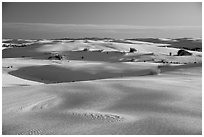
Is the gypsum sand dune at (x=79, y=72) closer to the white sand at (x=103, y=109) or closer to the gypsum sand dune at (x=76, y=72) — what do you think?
the gypsum sand dune at (x=76, y=72)

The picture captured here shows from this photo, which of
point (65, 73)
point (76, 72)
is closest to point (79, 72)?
point (76, 72)

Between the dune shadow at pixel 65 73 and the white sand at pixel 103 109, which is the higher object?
the white sand at pixel 103 109

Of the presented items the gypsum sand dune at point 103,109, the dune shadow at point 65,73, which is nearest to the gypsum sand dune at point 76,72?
the dune shadow at point 65,73

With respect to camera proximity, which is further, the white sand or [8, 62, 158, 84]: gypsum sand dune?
[8, 62, 158, 84]: gypsum sand dune

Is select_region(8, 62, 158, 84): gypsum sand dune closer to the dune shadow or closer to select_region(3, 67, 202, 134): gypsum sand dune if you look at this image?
the dune shadow

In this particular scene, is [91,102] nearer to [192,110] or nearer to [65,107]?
[65,107]

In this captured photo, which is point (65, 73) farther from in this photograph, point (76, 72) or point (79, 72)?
point (79, 72)

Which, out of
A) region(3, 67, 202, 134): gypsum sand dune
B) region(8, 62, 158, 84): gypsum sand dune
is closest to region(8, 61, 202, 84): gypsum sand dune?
region(8, 62, 158, 84): gypsum sand dune

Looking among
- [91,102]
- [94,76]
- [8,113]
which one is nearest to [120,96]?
[91,102]
